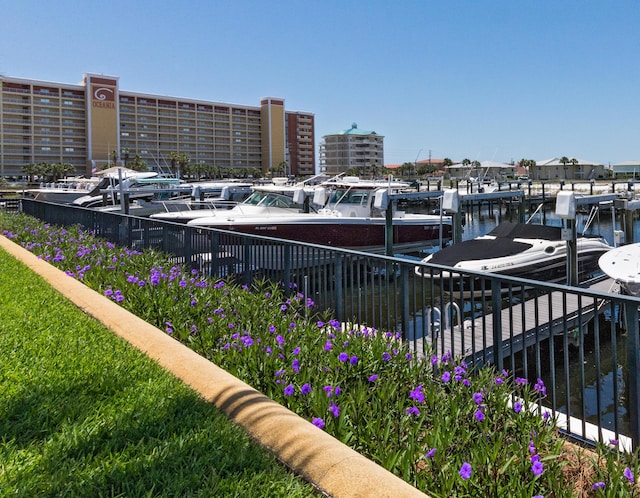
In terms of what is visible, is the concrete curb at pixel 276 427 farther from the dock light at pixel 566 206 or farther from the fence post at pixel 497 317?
the dock light at pixel 566 206

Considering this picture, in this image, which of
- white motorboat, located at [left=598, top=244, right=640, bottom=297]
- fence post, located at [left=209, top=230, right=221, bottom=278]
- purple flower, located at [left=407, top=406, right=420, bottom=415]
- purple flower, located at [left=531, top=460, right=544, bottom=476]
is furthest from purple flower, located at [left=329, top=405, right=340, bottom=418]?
white motorboat, located at [left=598, top=244, right=640, bottom=297]

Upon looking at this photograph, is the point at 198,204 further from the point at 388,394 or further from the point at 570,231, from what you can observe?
the point at 388,394

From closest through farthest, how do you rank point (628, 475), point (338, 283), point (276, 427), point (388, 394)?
1. point (628, 475)
2. point (276, 427)
3. point (388, 394)
4. point (338, 283)

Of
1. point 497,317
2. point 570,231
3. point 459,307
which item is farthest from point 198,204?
point 497,317

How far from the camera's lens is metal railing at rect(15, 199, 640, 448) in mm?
4336

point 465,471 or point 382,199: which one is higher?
point 382,199

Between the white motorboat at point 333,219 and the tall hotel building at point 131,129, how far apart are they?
298 ft

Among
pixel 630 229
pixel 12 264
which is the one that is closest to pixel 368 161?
pixel 630 229

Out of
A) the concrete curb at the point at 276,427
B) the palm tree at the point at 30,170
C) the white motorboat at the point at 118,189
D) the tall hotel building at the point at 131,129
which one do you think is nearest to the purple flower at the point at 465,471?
the concrete curb at the point at 276,427

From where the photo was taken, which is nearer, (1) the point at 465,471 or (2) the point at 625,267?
(1) the point at 465,471

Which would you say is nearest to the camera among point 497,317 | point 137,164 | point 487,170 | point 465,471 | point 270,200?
point 465,471

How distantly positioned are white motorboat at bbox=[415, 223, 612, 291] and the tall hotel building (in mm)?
97842

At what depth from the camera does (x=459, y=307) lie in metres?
6.71

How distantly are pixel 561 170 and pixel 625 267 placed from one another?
122m
